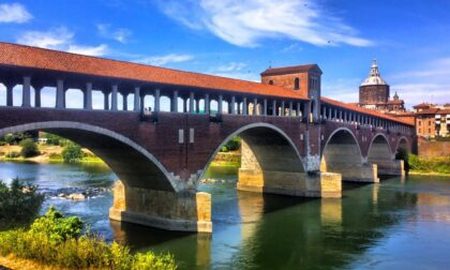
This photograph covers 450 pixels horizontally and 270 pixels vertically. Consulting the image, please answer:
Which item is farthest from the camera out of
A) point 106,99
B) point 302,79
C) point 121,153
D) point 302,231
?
point 302,79

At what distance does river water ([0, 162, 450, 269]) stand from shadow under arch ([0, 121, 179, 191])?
3.15 m

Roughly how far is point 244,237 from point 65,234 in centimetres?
1382

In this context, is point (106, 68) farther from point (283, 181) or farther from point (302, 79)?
point (283, 181)

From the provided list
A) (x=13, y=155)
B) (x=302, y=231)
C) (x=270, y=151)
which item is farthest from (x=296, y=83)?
(x=13, y=155)

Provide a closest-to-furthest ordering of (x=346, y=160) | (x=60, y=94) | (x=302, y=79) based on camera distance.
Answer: (x=60, y=94)
(x=302, y=79)
(x=346, y=160)

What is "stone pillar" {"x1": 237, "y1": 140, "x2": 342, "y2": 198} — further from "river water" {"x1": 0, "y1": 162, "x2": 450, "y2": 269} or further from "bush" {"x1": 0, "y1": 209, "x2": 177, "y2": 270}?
"bush" {"x1": 0, "y1": 209, "x2": 177, "y2": 270}

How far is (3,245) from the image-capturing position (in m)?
18.1

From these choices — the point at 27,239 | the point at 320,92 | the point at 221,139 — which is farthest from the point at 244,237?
the point at 320,92

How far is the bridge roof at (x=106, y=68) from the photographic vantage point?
22.4 metres

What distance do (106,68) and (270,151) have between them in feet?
81.0

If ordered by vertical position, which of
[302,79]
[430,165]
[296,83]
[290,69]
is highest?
[290,69]

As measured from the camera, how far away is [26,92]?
22172 mm

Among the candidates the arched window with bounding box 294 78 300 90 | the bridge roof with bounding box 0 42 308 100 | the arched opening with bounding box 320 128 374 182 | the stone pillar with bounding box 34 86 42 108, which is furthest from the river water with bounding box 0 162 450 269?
the arched window with bounding box 294 78 300 90

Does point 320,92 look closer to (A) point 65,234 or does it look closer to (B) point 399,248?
(B) point 399,248
